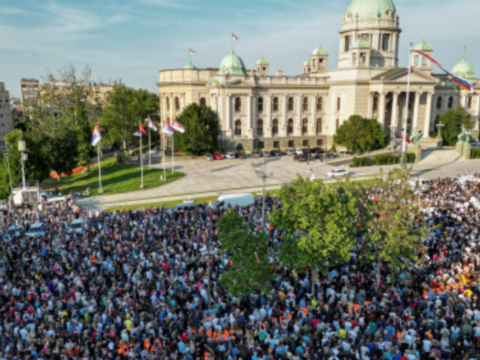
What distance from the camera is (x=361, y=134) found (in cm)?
6538

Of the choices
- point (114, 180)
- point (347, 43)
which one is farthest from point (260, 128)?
point (114, 180)

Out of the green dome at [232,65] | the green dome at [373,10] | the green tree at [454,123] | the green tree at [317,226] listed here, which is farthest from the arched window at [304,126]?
the green tree at [317,226]

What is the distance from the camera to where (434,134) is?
7825 centimetres

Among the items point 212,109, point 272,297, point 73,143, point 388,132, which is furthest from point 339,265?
point 388,132

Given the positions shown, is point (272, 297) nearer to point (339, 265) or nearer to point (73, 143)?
point (339, 265)

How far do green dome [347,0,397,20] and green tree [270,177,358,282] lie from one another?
63150mm

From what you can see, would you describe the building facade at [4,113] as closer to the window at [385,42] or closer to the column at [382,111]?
the column at [382,111]

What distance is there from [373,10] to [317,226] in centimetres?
6627

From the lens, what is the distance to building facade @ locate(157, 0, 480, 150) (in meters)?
69.7

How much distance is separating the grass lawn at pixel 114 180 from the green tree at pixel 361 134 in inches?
1119

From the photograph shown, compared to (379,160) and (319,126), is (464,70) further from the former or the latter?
(379,160)

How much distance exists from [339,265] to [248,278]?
7.25 metres

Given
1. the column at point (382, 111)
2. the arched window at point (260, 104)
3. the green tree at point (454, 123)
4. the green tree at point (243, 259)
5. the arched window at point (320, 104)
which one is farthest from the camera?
the arched window at point (320, 104)

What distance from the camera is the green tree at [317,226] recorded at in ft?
66.8
